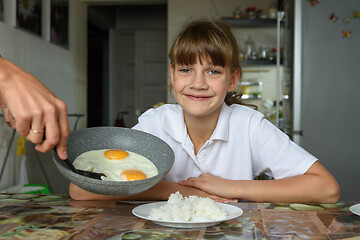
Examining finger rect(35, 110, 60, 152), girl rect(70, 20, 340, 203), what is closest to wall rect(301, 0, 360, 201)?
girl rect(70, 20, 340, 203)

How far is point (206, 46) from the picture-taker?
1281 millimetres

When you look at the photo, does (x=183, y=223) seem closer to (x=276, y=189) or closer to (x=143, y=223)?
(x=143, y=223)

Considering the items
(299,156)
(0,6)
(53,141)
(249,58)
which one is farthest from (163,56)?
(53,141)

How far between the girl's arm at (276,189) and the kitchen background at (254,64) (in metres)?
0.65

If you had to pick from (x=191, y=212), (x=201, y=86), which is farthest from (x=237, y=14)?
(x=191, y=212)

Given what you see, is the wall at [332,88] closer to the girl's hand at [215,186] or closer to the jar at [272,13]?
the girl's hand at [215,186]

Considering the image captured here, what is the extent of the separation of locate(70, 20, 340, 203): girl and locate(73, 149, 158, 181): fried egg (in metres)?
0.12

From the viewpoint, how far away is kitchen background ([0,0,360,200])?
2682 millimetres

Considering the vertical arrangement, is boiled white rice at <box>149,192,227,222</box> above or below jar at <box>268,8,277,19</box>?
below

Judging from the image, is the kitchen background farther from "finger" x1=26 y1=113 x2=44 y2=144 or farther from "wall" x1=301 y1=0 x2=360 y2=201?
"finger" x1=26 y1=113 x2=44 y2=144

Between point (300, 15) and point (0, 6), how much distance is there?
6.84 feet

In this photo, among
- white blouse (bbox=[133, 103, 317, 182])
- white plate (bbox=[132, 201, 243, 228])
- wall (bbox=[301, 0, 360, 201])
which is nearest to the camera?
white plate (bbox=[132, 201, 243, 228])

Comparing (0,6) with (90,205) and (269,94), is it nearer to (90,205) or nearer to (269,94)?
(90,205)

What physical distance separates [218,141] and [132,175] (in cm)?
56
